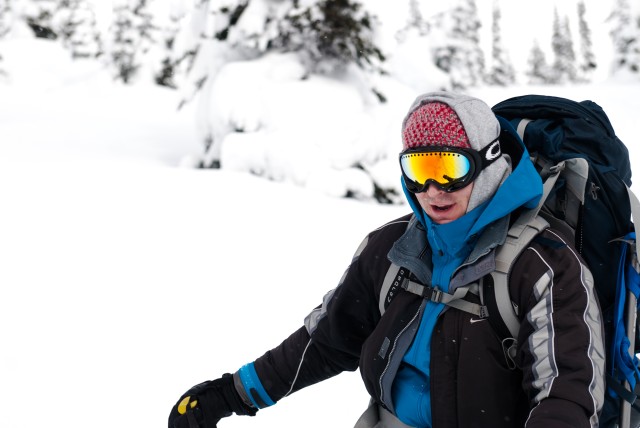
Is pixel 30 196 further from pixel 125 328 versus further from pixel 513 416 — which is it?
pixel 513 416

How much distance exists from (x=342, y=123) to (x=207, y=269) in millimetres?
5143

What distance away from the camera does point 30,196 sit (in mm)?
7930

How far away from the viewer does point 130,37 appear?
38188mm

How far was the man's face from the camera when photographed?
2.16 meters

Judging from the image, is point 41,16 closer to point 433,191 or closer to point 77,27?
point 77,27

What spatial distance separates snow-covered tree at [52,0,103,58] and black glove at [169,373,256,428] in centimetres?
4317

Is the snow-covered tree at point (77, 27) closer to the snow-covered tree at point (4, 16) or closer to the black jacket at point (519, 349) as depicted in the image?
the snow-covered tree at point (4, 16)

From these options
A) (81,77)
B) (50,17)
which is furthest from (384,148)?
(50,17)

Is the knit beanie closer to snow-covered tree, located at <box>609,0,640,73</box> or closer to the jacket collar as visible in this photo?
the jacket collar

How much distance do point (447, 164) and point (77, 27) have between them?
45.4m

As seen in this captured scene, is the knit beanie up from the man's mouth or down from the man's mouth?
up

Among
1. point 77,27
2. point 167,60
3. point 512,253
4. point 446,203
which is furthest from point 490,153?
point 77,27

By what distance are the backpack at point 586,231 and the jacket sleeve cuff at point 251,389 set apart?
62 centimetres

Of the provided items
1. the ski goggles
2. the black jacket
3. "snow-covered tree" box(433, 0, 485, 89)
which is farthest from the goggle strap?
"snow-covered tree" box(433, 0, 485, 89)
